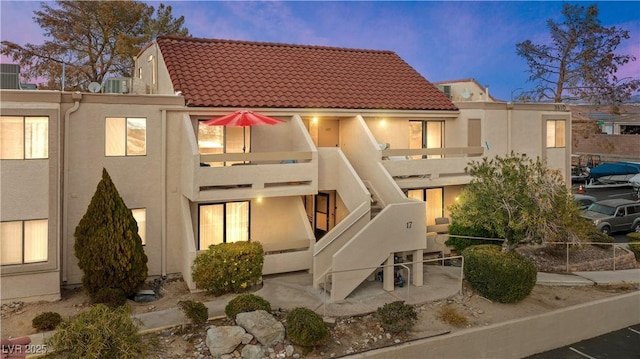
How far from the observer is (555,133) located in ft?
83.8

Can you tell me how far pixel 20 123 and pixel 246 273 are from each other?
8.91m

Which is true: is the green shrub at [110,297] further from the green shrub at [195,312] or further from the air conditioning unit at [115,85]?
the air conditioning unit at [115,85]

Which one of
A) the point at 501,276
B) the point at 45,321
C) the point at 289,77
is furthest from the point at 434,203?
the point at 45,321

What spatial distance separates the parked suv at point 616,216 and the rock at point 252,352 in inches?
860

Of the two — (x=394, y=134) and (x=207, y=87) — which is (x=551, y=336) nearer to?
(x=394, y=134)

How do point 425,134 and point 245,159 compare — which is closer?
point 245,159

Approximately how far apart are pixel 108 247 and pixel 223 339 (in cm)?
556

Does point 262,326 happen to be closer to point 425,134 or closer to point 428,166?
point 428,166

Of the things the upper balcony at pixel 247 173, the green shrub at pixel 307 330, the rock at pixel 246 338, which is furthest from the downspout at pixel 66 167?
the green shrub at pixel 307 330

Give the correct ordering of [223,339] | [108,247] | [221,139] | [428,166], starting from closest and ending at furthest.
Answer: [223,339] < [108,247] < [221,139] < [428,166]

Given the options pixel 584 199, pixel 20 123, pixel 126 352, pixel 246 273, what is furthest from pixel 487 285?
pixel 584 199

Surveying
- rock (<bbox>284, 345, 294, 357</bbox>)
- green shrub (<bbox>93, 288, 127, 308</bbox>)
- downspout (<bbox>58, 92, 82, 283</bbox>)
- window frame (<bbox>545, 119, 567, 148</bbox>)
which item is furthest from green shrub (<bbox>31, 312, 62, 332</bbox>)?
window frame (<bbox>545, 119, 567, 148</bbox>)

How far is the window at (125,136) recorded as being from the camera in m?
16.8

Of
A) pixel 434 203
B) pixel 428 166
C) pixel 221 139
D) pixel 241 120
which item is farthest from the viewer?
pixel 434 203
